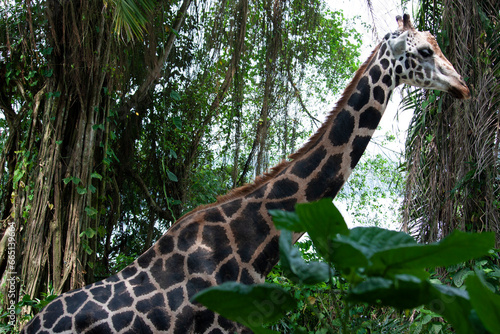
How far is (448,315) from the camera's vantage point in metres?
0.69

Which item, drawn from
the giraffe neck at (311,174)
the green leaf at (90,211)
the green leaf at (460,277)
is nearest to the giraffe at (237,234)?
the giraffe neck at (311,174)

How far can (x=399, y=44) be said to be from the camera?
327 centimetres

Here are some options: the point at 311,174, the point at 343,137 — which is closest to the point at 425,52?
the point at 343,137

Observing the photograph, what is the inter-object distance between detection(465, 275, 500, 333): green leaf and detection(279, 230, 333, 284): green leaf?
0.20 metres

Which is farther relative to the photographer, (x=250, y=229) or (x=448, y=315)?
(x=250, y=229)

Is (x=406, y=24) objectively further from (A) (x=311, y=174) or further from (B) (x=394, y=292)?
(B) (x=394, y=292)

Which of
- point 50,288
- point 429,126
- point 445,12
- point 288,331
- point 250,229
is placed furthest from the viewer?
point 429,126

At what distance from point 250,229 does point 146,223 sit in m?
4.82

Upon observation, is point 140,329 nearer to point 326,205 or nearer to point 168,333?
point 168,333

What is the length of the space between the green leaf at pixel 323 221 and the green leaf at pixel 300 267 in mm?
32

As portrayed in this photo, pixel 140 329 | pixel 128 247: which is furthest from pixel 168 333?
pixel 128 247

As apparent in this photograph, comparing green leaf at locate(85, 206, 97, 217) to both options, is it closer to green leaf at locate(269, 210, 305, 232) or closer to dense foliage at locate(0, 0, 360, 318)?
dense foliage at locate(0, 0, 360, 318)

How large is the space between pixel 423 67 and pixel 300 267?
115 inches

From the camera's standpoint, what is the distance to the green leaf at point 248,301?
27.6 inches
